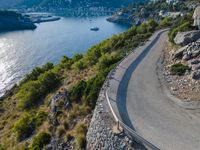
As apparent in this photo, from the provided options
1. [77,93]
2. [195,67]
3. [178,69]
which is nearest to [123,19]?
[178,69]

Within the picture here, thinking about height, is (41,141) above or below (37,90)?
above

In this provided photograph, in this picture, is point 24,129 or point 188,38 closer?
point 24,129

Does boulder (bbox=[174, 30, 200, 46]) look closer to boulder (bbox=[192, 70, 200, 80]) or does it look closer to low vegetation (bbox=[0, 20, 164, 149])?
low vegetation (bbox=[0, 20, 164, 149])

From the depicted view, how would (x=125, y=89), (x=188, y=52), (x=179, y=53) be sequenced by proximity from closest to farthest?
(x=125, y=89)
(x=188, y=52)
(x=179, y=53)

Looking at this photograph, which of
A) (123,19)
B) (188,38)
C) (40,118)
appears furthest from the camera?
(123,19)

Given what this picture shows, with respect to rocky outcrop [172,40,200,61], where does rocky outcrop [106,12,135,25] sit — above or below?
below

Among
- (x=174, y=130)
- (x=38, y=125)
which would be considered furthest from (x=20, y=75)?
(x=174, y=130)

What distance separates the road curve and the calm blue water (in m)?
51.5

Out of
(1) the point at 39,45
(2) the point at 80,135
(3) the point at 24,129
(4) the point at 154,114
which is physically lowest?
(1) the point at 39,45

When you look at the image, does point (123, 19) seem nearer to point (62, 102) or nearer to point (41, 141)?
point (62, 102)

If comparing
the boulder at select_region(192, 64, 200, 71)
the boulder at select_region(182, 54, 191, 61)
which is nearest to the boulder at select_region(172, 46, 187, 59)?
the boulder at select_region(182, 54, 191, 61)

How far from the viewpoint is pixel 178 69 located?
1261 inches

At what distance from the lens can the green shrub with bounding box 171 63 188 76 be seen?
3148 centimetres

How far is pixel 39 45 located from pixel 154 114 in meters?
104
